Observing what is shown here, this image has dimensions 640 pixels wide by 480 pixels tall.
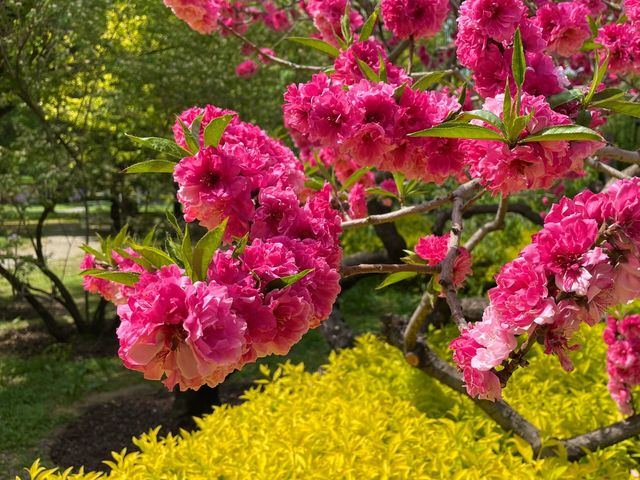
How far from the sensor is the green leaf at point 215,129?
1.37 metres

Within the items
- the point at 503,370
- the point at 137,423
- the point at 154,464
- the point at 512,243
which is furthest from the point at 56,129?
the point at 503,370

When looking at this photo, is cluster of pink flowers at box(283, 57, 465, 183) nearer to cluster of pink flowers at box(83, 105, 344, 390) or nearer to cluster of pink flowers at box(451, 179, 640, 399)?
cluster of pink flowers at box(83, 105, 344, 390)

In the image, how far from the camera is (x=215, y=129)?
140 centimetres

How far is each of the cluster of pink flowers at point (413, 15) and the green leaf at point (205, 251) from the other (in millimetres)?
1260

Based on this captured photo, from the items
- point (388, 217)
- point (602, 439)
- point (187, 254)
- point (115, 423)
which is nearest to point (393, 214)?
point (388, 217)

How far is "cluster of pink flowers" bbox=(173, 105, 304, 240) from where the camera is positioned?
144 cm

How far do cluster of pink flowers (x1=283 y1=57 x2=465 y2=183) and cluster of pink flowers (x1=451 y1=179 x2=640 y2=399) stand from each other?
0.44 metres

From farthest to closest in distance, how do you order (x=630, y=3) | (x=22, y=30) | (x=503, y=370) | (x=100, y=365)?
(x=100, y=365), (x=22, y=30), (x=630, y=3), (x=503, y=370)

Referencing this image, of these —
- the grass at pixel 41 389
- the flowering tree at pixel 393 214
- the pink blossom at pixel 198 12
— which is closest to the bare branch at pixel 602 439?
the flowering tree at pixel 393 214

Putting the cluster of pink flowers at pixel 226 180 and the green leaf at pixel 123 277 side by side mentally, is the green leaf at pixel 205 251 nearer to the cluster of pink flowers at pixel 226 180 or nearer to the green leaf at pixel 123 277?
the green leaf at pixel 123 277

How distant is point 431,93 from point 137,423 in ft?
14.8

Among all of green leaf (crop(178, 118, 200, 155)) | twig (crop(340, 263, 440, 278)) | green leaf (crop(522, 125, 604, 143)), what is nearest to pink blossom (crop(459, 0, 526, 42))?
green leaf (crop(522, 125, 604, 143))

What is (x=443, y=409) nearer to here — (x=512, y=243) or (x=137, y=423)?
(x=137, y=423)

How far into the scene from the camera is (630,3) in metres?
2.17
